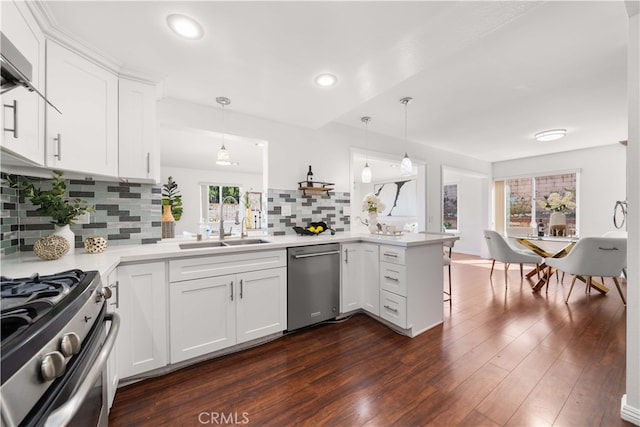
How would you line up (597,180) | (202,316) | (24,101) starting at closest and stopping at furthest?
(24,101) → (202,316) → (597,180)

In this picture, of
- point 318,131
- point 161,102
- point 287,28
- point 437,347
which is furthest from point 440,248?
point 161,102

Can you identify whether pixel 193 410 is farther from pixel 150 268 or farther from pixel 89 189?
pixel 89 189

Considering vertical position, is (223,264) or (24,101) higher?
(24,101)

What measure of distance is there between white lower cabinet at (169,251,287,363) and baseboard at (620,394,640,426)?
2.10 meters

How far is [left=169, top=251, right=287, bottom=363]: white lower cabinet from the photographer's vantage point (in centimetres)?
171

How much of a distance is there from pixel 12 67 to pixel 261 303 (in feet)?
5.91

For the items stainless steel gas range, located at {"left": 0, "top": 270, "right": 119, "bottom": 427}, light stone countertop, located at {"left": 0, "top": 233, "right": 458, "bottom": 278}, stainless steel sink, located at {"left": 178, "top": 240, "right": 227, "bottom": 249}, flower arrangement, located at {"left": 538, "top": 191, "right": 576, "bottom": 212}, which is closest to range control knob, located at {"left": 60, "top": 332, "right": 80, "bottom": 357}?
stainless steel gas range, located at {"left": 0, "top": 270, "right": 119, "bottom": 427}

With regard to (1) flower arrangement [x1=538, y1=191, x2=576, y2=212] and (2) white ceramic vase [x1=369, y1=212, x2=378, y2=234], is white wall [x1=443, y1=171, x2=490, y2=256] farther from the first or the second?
(2) white ceramic vase [x1=369, y1=212, x2=378, y2=234]

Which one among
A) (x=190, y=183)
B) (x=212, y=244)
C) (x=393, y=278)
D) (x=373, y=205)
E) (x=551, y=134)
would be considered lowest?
(x=393, y=278)

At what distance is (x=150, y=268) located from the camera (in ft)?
5.28

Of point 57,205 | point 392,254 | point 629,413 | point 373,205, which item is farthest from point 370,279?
point 57,205

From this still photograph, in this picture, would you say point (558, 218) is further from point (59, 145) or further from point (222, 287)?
point (59, 145)

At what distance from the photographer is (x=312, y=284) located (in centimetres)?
229

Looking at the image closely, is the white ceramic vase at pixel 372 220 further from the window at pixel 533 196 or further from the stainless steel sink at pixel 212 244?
the window at pixel 533 196
